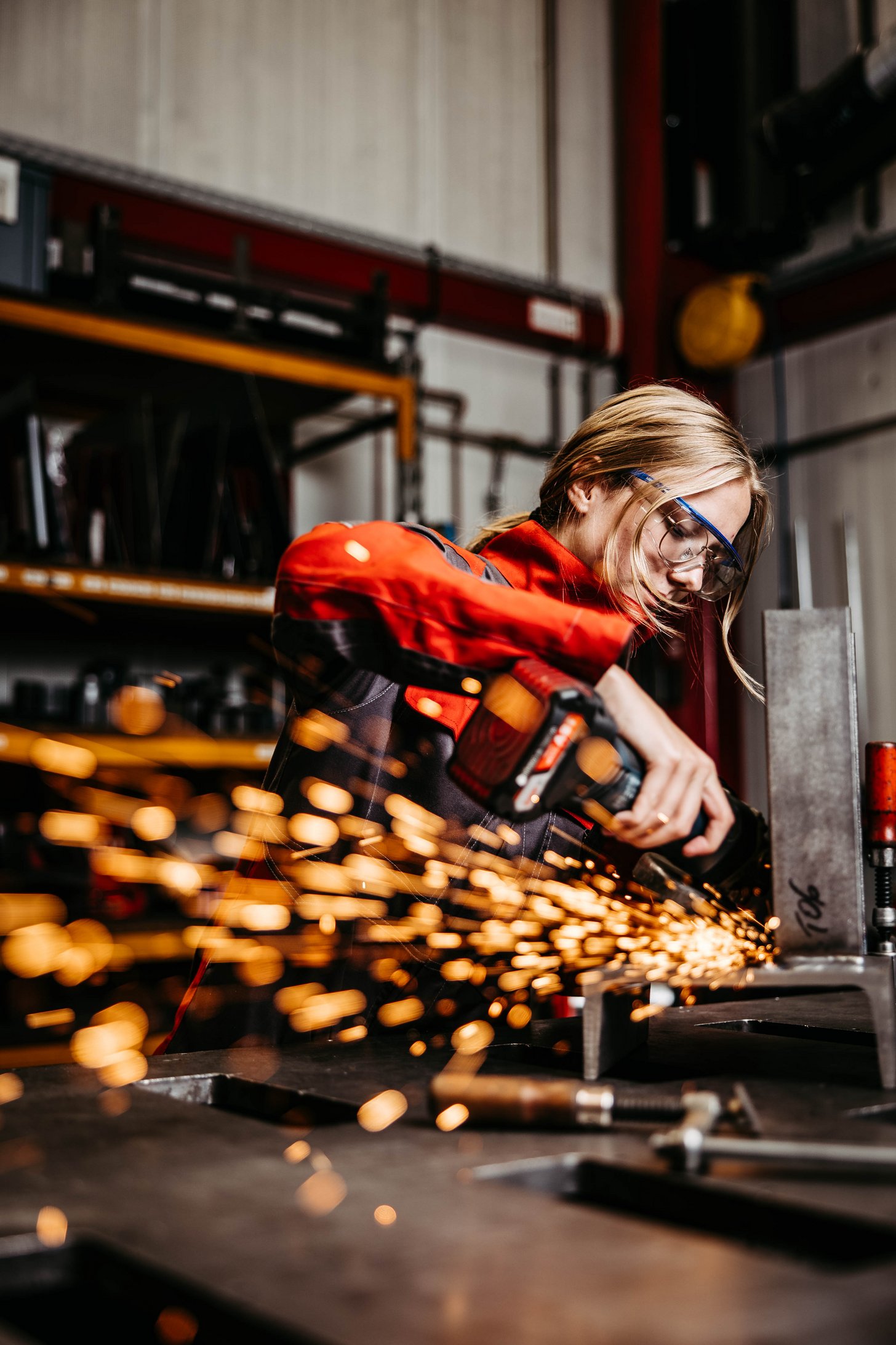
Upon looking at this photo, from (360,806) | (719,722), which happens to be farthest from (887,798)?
(719,722)

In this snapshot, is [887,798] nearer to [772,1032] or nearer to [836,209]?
[772,1032]

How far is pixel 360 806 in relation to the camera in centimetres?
149

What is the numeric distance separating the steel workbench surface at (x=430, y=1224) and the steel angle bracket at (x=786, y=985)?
5 centimetres

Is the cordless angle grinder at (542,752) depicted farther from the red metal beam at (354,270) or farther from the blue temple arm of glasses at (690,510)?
the red metal beam at (354,270)

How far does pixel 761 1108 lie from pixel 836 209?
150 inches

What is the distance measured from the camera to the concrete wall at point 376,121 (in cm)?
348

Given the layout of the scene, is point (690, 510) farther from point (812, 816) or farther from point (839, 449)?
point (839, 449)

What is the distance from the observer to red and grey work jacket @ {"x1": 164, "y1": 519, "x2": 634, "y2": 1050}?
1161 millimetres

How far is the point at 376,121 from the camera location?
4.07m

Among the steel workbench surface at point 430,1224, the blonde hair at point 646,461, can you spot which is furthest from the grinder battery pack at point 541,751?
the blonde hair at point 646,461

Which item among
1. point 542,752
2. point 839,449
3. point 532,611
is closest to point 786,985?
point 542,752

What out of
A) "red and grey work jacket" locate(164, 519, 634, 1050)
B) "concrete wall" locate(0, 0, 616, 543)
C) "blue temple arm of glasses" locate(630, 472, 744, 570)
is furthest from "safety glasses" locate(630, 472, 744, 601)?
"concrete wall" locate(0, 0, 616, 543)

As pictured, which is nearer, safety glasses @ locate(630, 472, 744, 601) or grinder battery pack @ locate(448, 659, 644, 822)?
grinder battery pack @ locate(448, 659, 644, 822)

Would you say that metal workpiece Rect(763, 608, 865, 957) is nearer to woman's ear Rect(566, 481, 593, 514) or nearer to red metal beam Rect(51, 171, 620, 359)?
woman's ear Rect(566, 481, 593, 514)
